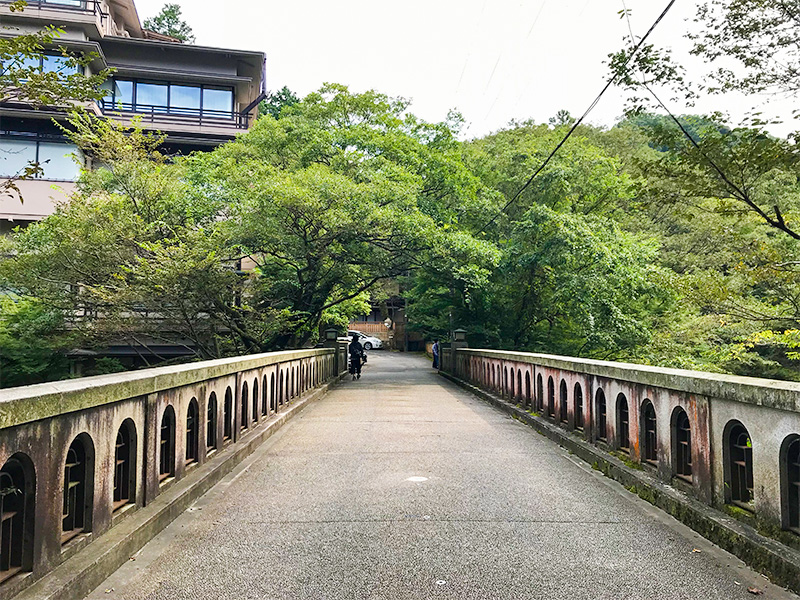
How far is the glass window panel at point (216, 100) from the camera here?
3288 cm

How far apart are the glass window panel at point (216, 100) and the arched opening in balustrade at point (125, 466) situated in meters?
30.5

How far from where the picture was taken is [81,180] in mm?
20203

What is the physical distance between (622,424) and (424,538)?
3384 mm

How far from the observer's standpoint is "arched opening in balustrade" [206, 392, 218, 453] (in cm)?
720

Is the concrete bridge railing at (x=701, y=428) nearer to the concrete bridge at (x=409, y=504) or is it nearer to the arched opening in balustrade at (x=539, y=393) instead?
the concrete bridge at (x=409, y=504)

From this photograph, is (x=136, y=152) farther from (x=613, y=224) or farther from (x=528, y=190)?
(x=613, y=224)

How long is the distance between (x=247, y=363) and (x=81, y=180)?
1437cm

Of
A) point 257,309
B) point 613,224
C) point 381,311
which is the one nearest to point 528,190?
point 613,224

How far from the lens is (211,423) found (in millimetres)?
7375

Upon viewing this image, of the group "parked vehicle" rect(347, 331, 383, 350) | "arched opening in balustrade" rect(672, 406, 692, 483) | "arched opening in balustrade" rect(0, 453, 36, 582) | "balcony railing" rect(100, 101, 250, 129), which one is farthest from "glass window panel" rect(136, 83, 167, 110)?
"arched opening in balustrade" rect(0, 453, 36, 582)

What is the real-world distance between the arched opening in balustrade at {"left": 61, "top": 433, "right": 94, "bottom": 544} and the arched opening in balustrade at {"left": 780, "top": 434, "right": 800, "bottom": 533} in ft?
14.3

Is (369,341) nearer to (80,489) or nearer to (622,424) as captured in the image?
(622,424)

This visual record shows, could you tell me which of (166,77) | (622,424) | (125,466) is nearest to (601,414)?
(622,424)

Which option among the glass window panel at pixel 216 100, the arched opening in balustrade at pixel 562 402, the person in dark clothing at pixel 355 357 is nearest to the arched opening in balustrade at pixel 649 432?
the arched opening in balustrade at pixel 562 402
